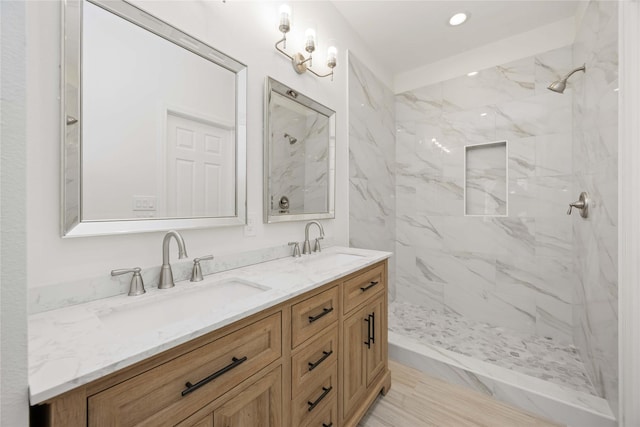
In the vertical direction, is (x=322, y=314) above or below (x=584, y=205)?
below

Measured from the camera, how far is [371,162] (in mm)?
2582

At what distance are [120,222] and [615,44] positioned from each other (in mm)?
2473

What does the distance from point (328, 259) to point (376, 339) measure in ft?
1.87

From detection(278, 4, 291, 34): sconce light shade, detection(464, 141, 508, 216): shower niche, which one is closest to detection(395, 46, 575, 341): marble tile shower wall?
detection(464, 141, 508, 216): shower niche

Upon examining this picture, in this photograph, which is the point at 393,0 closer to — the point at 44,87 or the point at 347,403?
the point at 44,87

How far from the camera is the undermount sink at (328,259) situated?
4.96 ft

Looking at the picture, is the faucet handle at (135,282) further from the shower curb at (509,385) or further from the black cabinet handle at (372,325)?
the shower curb at (509,385)

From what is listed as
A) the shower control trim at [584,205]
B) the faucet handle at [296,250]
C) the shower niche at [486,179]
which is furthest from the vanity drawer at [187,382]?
the shower niche at [486,179]

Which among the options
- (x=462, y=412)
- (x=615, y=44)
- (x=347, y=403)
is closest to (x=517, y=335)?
(x=462, y=412)

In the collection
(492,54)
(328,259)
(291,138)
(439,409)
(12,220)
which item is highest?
(492,54)

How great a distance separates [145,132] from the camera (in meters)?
1.00

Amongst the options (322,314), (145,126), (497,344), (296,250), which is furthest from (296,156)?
(497,344)

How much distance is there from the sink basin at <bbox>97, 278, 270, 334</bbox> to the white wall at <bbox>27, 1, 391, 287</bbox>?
0.17m

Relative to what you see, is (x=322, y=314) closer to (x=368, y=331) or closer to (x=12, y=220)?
(x=368, y=331)
